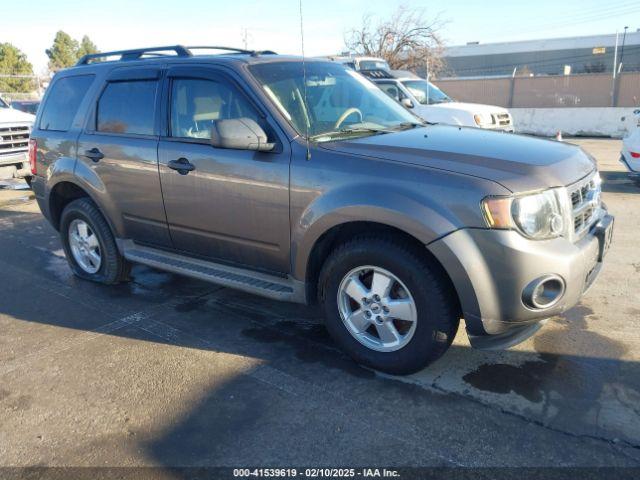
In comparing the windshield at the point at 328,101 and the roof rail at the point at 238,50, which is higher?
the roof rail at the point at 238,50

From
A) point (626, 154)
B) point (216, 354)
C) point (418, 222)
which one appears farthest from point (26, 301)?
point (626, 154)

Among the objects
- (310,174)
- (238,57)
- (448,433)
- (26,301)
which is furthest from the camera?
(26,301)

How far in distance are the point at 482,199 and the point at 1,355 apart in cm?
344

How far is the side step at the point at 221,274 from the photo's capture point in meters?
3.72

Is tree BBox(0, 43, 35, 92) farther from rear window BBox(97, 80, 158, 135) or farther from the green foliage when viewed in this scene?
rear window BBox(97, 80, 158, 135)

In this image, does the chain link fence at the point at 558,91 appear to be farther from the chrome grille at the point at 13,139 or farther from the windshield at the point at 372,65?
the chrome grille at the point at 13,139

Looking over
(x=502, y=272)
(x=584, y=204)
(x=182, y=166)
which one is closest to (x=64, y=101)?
(x=182, y=166)

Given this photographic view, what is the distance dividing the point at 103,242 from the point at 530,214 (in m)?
3.69

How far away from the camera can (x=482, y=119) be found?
40.7ft

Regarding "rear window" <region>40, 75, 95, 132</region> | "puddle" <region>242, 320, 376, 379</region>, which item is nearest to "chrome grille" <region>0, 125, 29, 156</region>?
"rear window" <region>40, 75, 95, 132</region>

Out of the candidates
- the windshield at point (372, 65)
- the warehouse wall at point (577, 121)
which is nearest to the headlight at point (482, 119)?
the windshield at point (372, 65)

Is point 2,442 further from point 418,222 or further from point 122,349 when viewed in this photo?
point 418,222

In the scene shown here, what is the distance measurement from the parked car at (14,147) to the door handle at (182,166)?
22.7 feet

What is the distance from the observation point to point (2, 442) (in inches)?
116
